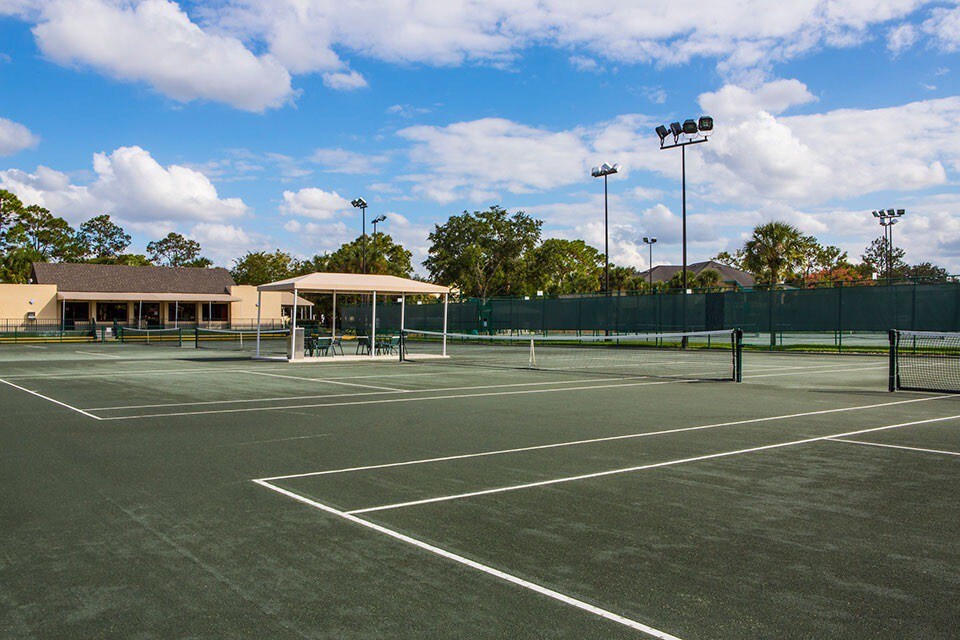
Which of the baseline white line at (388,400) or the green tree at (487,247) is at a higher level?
the green tree at (487,247)

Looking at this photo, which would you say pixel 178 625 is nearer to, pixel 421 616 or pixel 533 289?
pixel 421 616

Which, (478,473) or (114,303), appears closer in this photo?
(478,473)

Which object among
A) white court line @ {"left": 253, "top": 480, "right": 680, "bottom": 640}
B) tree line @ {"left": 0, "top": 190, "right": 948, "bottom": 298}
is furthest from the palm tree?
white court line @ {"left": 253, "top": 480, "right": 680, "bottom": 640}

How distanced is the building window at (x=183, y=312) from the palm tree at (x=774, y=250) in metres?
44.8

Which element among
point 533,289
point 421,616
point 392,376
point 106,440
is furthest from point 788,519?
point 533,289

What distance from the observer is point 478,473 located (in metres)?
7.86

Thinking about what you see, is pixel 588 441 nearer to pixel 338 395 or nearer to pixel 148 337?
pixel 338 395

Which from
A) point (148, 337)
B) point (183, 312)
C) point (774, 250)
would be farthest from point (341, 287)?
point (183, 312)

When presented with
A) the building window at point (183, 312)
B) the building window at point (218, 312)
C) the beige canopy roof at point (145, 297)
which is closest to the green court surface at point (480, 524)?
the beige canopy roof at point (145, 297)

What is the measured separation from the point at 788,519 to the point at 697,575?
65.6 inches

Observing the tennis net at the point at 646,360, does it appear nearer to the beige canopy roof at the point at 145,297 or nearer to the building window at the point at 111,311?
the beige canopy roof at the point at 145,297

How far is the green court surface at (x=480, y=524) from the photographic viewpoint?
4180 millimetres

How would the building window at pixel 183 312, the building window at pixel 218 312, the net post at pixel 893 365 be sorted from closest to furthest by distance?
the net post at pixel 893 365, the building window at pixel 183 312, the building window at pixel 218 312

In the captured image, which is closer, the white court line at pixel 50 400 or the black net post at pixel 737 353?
the white court line at pixel 50 400
